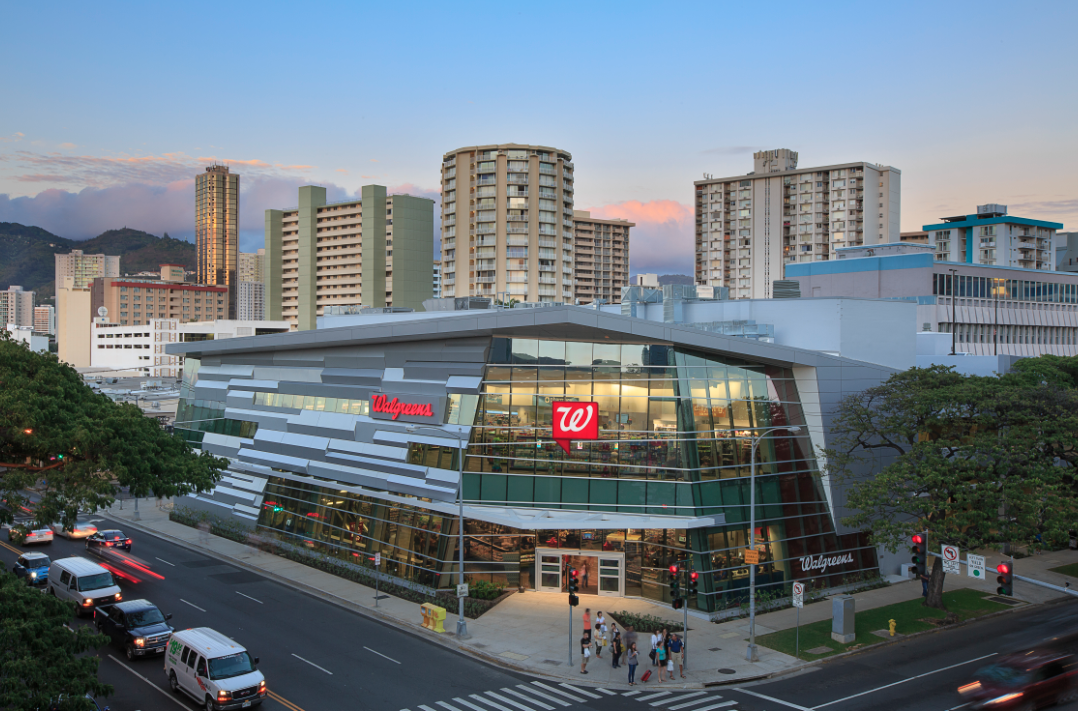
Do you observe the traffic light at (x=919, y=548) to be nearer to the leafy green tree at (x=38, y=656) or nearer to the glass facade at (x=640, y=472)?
the glass facade at (x=640, y=472)

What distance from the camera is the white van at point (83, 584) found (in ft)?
112

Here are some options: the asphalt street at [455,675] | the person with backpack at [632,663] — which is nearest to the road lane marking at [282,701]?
the asphalt street at [455,675]

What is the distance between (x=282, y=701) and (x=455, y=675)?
6.01m

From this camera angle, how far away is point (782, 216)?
154m

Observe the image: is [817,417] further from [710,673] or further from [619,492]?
[710,673]

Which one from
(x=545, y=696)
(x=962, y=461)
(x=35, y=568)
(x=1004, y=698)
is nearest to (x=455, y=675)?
(x=545, y=696)

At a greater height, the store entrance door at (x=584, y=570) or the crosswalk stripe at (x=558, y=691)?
the store entrance door at (x=584, y=570)

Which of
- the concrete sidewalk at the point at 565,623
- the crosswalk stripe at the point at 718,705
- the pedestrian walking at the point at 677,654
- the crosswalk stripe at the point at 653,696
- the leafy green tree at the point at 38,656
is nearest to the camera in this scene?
the leafy green tree at the point at 38,656

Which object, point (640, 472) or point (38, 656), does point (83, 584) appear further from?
point (640, 472)

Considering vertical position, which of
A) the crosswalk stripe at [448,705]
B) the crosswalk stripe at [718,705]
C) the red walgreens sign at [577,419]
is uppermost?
the red walgreens sign at [577,419]

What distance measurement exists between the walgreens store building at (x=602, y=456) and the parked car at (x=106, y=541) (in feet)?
50.9

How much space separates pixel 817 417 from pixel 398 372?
71.5 feet

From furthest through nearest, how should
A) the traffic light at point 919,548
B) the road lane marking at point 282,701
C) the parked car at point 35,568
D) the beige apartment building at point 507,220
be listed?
the beige apartment building at point 507,220 < the parked car at point 35,568 < the traffic light at point 919,548 < the road lane marking at point 282,701

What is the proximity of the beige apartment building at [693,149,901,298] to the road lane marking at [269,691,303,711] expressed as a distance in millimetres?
124555
